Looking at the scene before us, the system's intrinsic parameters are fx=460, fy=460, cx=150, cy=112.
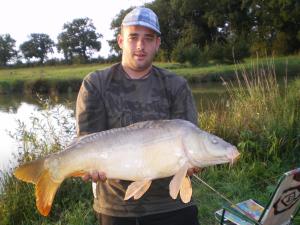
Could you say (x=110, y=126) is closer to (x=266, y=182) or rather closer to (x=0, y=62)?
(x=266, y=182)

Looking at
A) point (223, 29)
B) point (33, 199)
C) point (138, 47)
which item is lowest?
point (33, 199)

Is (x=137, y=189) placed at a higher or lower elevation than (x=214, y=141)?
lower

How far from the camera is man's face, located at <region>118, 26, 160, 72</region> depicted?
2.46m

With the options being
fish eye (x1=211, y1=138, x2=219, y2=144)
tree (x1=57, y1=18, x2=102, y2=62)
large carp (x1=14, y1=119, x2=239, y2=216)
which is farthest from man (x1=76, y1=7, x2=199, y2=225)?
tree (x1=57, y1=18, x2=102, y2=62)

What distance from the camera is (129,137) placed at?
2.21m

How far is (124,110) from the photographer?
8.05 ft

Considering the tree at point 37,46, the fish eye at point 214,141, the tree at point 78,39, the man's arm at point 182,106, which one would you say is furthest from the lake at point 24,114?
the tree at point 37,46

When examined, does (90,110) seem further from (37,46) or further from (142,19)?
(37,46)

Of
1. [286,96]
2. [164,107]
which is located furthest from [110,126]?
[286,96]

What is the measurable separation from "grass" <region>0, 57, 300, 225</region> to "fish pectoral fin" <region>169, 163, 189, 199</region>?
83.4 inches

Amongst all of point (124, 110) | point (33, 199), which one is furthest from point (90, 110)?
point (33, 199)

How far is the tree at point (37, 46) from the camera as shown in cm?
6175

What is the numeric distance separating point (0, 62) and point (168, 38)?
25.8 m

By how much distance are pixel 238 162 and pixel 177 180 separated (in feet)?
11.5
